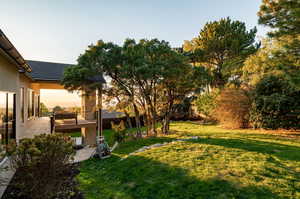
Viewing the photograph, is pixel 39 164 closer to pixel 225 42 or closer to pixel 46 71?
pixel 46 71

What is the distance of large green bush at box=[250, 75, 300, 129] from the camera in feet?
33.0

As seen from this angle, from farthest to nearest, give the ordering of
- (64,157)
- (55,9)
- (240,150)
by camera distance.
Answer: (55,9), (240,150), (64,157)

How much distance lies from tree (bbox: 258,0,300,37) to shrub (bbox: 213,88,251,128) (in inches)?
193

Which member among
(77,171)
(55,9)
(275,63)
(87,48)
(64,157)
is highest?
(55,9)

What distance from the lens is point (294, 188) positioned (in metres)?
3.52

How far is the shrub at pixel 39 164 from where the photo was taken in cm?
371

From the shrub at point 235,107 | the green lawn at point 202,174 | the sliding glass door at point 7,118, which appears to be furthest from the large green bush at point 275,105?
the sliding glass door at point 7,118

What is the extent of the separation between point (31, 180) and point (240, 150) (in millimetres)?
6601

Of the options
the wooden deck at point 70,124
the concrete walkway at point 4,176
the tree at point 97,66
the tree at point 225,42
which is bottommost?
the concrete walkway at point 4,176


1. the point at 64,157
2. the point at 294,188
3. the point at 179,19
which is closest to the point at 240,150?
the point at 294,188

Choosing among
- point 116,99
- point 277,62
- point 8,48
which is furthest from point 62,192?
point 277,62

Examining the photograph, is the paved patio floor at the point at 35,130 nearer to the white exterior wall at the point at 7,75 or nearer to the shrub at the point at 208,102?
the white exterior wall at the point at 7,75

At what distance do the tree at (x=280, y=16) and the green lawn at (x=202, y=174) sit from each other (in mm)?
6793

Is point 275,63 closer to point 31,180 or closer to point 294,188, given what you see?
point 294,188
